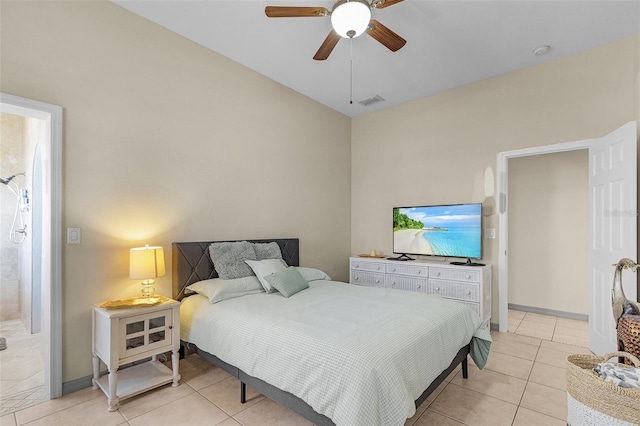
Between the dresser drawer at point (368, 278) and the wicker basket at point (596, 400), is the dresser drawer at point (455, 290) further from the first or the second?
the wicker basket at point (596, 400)

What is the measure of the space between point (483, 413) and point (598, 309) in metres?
1.98

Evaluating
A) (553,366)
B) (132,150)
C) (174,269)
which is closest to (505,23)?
(553,366)

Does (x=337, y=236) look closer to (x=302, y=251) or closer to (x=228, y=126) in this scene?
(x=302, y=251)

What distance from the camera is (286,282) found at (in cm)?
295

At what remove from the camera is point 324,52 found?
2670 millimetres

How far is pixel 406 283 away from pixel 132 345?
3.22 metres

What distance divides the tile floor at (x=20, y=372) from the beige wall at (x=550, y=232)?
582cm

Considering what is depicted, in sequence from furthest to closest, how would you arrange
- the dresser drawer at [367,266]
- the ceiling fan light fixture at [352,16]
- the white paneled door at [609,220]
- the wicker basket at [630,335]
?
1. the dresser drawer at [367,266]
2. the white paneled door at [609,220]
3. the ceiling fan light fixture at [352,16]
4. the wicker basket at [630,335]

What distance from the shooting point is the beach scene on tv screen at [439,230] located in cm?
393

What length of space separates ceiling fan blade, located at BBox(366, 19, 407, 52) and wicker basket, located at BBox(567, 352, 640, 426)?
238 cm

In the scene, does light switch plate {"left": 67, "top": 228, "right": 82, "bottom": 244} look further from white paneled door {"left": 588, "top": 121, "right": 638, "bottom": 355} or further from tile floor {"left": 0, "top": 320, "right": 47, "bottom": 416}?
white paneled door {"left": 588, "top": 121, "right": 638, "bottom": 355}

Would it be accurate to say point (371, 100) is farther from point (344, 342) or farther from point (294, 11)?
point (344, 342)

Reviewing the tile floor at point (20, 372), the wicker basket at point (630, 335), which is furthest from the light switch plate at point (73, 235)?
the wicker basket at point (630, 335)

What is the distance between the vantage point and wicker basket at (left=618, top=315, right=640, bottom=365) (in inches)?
→ 76.0
